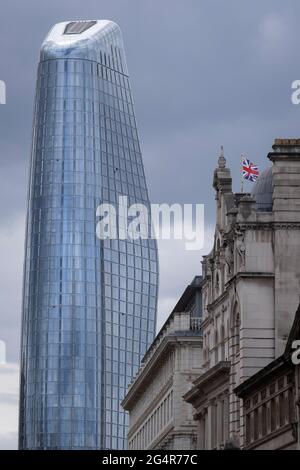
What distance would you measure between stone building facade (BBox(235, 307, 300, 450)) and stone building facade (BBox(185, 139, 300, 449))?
3192 mm

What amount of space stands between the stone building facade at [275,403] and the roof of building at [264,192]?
16427 mm

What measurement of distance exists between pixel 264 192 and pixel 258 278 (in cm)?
885

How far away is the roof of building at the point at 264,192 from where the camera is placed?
429 feet

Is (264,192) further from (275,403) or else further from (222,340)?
(275,403)

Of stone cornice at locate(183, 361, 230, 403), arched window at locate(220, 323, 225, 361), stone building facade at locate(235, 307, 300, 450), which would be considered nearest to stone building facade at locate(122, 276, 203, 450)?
stone cornice at locate(183, 361, 230, 403)

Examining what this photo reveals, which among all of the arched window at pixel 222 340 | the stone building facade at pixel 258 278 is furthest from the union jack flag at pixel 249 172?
the arched window at pixel 222 340

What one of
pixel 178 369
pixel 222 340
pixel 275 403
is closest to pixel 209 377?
pixel 222 340

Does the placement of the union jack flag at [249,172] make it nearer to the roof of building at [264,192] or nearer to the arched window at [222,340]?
the roof of building at [264,192]

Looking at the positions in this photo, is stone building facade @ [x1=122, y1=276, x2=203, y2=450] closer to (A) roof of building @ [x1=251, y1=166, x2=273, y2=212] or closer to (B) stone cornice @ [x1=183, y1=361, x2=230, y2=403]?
(B) stone cornice @ [x1=183, y1=361, x2=230, y2=403]

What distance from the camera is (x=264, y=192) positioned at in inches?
5187

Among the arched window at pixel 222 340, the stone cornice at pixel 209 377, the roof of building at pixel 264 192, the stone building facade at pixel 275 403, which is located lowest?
the stone building facade at pixel 275 403

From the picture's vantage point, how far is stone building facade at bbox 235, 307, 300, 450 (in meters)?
106
